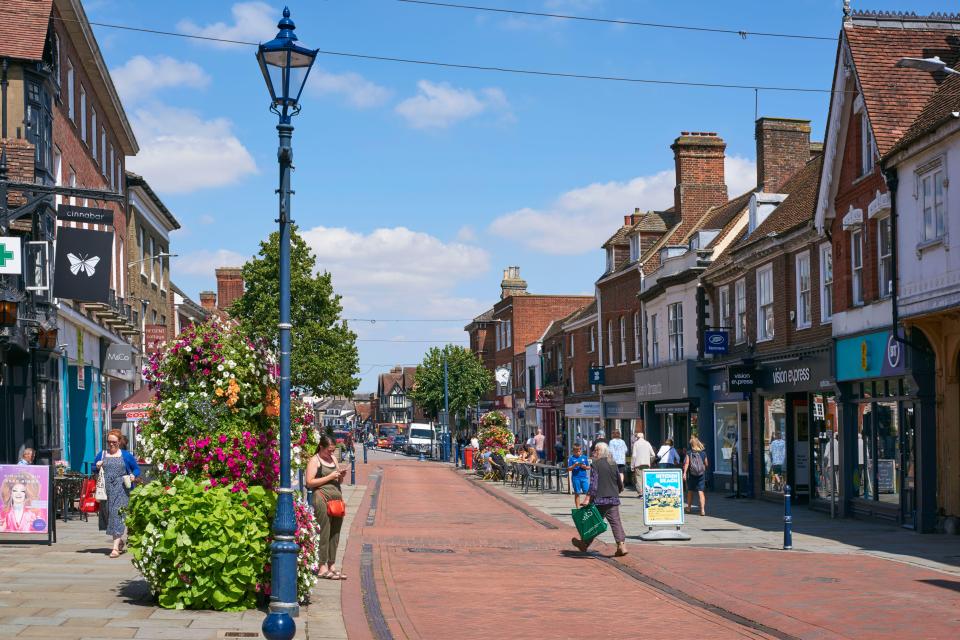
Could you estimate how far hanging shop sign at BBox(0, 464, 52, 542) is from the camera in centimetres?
1747

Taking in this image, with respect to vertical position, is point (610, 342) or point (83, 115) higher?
point (83, 115)

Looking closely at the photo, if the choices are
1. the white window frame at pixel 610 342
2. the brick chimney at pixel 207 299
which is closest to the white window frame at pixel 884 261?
the white window frame at pixel 610 342

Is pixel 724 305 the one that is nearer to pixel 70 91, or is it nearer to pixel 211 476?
pixel 70 91

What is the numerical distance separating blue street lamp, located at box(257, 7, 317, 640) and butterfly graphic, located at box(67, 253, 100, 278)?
12.7m

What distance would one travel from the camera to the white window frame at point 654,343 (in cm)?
3994

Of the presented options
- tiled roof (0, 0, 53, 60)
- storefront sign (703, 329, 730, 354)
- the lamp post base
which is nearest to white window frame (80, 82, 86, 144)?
tiled roof (0, 0, 53, 60)

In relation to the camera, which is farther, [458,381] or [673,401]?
[458,381]

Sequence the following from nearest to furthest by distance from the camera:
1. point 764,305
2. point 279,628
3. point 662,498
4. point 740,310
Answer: point 279,628, point 662,498, point 764,305, point 740,310

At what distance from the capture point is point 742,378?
29.9m

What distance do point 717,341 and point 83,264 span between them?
17.6m

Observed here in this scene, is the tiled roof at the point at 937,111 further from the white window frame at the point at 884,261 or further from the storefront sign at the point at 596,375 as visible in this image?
the storefront sign at the point at 596,375

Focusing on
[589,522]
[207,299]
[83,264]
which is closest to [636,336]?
[83,264]

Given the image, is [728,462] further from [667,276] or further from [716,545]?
[716,545]

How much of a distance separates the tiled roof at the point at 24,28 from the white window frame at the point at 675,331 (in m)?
21.1
